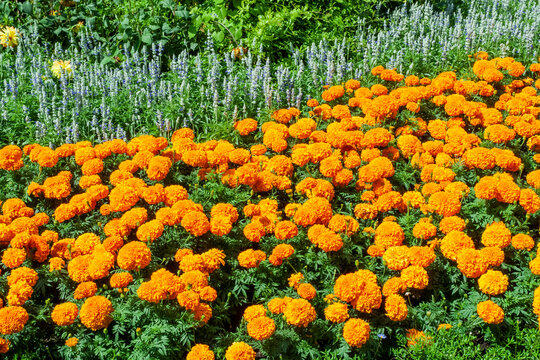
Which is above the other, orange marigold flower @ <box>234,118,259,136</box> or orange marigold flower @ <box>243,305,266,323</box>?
orange marigold flower @ <box>234,118,259,136</box>

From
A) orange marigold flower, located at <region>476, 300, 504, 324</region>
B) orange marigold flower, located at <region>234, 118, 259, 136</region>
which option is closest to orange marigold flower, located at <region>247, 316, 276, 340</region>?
orange marigold flower, located at <region>476, 300, 504, 324</region>

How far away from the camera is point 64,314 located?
10.2ft

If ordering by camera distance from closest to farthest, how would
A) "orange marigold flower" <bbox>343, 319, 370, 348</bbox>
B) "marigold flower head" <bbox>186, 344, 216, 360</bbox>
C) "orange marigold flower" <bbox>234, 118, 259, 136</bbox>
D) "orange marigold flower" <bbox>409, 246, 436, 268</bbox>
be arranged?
1. "marigold flower head" <bbox>186, 344, 216, 360</bbox>
2. "orange marigold flower" <bbox>343, 319, 370, 348</bbox>
3. "orange marigold flower" <bbox>409, 246, 436, 268</bbox>
4. "orange marigold flower" <bbox>234, 118, 259, 136</bbox>

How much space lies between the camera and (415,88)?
5.01 meters

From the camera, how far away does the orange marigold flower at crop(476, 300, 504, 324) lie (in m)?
3.20

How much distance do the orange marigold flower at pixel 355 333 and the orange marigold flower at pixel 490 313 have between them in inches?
25.6

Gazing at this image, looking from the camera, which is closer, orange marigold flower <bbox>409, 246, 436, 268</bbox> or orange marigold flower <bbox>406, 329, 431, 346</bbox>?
orange marigold flower <bbox>406, 329, 431, 346</bbox>

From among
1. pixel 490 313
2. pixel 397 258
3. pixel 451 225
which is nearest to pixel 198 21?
pixel 451 225

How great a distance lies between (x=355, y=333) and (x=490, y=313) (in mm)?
765

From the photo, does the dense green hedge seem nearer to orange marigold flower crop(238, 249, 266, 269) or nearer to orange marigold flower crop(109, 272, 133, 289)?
orange marigold flower crop(238, 249, 266, 269)

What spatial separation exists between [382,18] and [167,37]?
8.40ft

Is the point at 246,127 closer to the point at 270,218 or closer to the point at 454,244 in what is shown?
the point at 270,218

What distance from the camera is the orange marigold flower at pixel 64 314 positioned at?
10.1ft

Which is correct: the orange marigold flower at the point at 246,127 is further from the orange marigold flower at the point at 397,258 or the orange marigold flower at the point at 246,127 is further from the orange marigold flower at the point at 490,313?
the orange marigold flower at the point at 490,313
